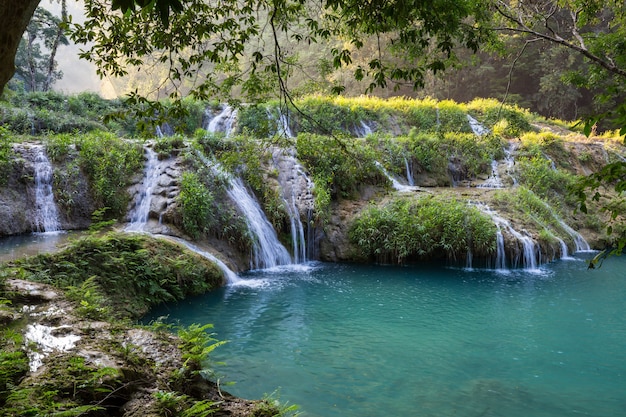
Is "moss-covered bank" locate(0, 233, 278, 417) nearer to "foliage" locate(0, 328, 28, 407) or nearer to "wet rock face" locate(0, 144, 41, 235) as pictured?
"foliage" locate(0, 328, 28, 407)

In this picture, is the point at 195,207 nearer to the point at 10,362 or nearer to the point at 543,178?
the point at 10,362

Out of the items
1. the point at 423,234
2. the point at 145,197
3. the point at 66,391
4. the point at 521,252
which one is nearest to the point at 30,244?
the point at 145,197

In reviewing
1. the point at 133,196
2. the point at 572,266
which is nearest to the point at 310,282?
the point at 133,196

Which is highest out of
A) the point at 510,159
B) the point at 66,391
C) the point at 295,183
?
the point at 510,159

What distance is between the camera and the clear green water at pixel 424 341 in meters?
5.12

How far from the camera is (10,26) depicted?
2.21 meters

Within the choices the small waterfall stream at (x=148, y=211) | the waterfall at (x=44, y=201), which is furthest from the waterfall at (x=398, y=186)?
the waterfall at (x=44, y=201)

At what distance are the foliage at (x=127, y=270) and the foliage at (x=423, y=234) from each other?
468cm

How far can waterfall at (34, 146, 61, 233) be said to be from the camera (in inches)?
390

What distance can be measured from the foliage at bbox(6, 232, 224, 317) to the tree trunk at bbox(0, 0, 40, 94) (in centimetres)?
454

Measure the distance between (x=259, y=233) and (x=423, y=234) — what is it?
4.46 metres

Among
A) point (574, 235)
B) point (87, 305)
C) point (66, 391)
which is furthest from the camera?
point (574, 235)

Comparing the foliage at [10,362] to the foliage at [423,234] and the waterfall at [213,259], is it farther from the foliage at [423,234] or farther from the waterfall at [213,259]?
the foliage at [423,234]

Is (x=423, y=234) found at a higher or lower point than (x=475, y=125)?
lower
